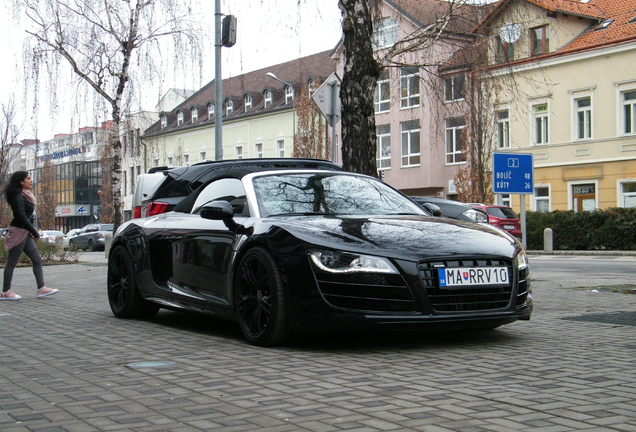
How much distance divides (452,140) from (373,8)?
34820mm

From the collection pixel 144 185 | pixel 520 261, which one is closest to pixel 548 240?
pixel 144 185

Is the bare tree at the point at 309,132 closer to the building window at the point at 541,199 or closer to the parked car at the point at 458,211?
the building window at the point at 541,199

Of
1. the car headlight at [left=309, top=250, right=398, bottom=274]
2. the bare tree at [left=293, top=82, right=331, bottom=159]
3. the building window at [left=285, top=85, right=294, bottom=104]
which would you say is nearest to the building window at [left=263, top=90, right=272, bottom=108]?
the building window at [left=285, top=85, right=294, bottom=104]

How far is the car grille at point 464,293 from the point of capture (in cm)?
579

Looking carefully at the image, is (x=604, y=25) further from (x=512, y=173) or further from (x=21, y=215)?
(x=21, y=215)

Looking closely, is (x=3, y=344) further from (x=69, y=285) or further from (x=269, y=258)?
(x=69, y=285)

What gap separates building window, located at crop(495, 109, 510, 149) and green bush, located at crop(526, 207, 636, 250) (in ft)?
28.4

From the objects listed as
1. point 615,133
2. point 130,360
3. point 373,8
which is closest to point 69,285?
point 373,8

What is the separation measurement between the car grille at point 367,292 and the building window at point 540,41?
3605 cm

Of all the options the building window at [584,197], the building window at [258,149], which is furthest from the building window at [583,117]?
the building window at [258,149]

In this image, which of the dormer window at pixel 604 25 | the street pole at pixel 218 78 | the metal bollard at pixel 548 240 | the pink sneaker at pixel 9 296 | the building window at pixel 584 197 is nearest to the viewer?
the pink sneaker at pixel 9 296

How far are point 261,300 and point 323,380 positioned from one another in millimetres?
1434

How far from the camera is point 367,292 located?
574 centimetres

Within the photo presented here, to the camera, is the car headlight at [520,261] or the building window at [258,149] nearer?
the car headlight at [520,261]
